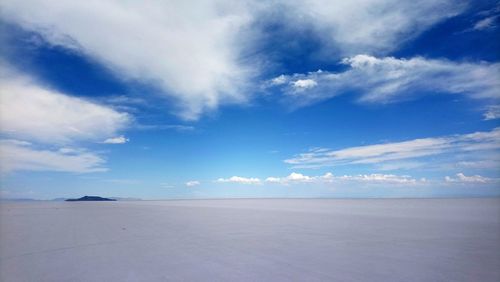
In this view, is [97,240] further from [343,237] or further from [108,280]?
[343,237]

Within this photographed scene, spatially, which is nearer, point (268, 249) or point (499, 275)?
A: point (499, 275)

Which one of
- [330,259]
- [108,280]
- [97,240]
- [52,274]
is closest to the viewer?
[108,280]

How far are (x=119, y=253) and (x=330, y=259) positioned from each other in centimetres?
758

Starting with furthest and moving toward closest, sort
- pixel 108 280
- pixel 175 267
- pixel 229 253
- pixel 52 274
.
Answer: pixel 229 253 < pixel 175 267 < pixel 52 274 < pixel 108 280

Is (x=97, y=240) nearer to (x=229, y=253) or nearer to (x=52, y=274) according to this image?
(x=52, y=274)

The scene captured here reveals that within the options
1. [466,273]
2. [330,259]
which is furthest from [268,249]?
[466,273]

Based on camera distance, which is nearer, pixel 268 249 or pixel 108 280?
pixel 108 280

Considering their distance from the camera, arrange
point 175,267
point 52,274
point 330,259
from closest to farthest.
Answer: point 52,274
point 175,267
point 330,259

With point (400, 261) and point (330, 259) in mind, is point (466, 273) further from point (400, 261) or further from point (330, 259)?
point (330, 259)

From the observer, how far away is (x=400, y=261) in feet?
31.2

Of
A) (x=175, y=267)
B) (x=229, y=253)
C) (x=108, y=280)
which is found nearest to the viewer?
(x=108, y=280)

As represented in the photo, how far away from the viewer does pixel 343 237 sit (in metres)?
14.8

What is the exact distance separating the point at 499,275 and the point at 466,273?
0.77 m

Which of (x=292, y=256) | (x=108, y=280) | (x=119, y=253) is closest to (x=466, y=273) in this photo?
(x=292, y=256)
